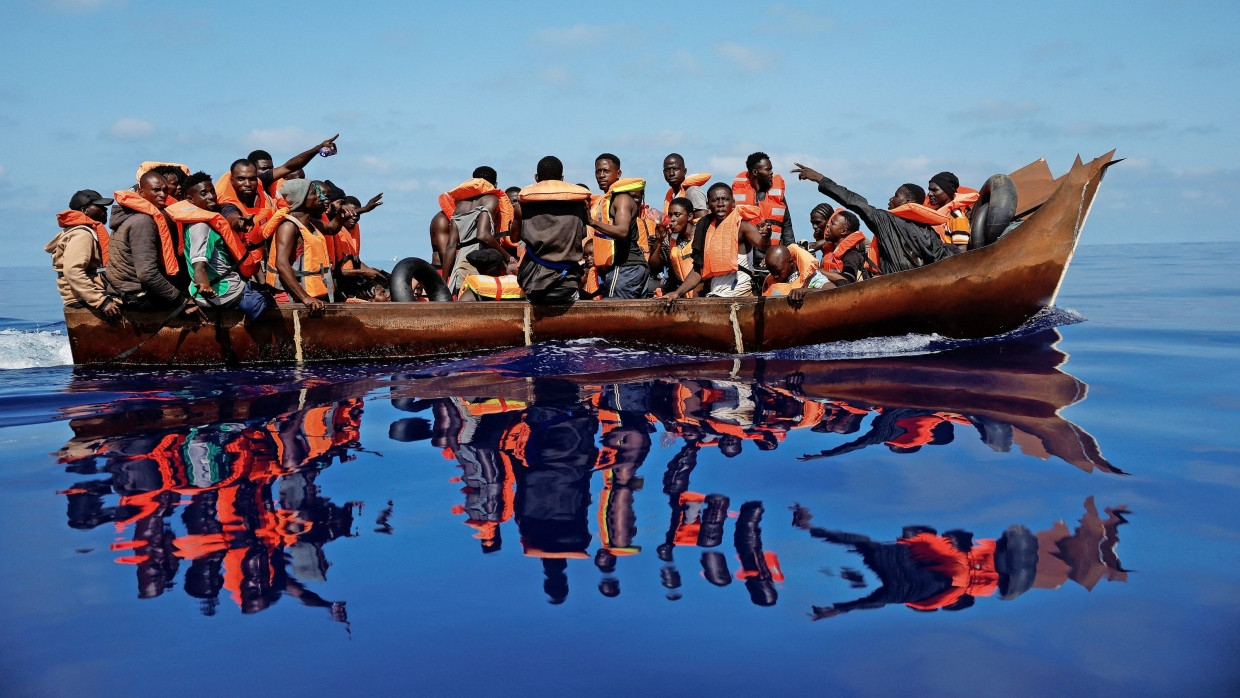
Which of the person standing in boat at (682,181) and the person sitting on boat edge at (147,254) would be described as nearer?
the person sitting on boat edge at (147,254)

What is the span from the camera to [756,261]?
10711 mm

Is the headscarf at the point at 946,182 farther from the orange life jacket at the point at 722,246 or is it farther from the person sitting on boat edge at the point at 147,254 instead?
the person sitting on boat edge at the point at 147,254

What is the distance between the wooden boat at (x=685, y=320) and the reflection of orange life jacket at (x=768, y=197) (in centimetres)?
286

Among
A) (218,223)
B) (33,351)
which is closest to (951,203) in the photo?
(218,223)

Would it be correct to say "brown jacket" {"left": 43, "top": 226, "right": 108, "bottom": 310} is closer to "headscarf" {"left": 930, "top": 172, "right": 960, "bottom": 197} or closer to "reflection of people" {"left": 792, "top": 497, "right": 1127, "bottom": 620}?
"reflection of people" {"left": 792, "top": 497, "right": 1127, "bottom": 620}

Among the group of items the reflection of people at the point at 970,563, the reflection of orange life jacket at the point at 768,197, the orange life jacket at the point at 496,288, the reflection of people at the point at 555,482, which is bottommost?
the reflection of people at the point at 970,563

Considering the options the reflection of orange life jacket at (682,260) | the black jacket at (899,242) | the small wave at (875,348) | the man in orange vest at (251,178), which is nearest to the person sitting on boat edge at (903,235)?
the black jacket at (899,242)

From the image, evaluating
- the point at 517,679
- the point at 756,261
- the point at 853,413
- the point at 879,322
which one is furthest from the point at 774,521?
the point at 756,261

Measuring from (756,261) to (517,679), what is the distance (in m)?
8.23

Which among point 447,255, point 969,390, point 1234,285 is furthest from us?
point 1234,285

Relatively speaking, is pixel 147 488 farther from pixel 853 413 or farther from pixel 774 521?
pixel 853 413

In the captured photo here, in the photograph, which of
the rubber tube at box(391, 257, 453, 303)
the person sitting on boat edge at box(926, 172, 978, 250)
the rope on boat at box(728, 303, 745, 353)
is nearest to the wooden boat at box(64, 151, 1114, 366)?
the rope on boat at box(728, 303, 745, 353)

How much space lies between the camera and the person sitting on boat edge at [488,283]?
980 centimetres

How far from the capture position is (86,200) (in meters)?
10.2
